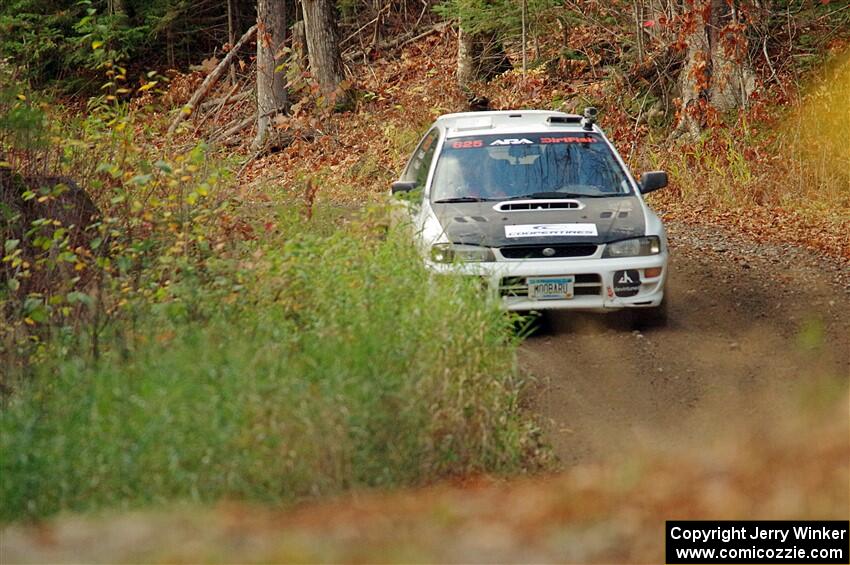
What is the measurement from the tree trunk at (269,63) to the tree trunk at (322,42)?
21.7 inches

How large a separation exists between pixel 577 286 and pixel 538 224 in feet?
1.95

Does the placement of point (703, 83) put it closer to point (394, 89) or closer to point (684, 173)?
point (684, 173)

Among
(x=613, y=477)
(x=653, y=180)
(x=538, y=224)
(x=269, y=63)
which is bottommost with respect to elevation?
(x=613, y=477)

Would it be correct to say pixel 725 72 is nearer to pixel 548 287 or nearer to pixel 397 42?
pixel 548 287

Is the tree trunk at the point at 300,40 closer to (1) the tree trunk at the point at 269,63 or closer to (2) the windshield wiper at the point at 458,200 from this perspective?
(1) the tree trunk at the point at 269,63

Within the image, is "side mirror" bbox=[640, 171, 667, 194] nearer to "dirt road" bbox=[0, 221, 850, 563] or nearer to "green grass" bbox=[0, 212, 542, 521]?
"dirt road" bbox=[0, 221, 850, 563]

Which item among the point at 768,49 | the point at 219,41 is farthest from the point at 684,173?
the point at 219,41

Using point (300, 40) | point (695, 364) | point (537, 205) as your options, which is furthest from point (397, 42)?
point (695, 364)

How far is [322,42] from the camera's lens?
26.9 meters

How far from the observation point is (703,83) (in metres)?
20.4

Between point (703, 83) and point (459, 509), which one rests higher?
point (703, 83)

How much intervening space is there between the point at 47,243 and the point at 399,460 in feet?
12.3

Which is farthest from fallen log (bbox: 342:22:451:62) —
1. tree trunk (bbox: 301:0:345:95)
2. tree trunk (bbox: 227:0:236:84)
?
tree trunk (bbox: 301:0:345:95)

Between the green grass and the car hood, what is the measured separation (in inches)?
57.4
